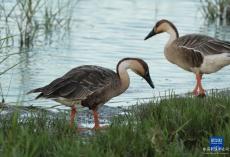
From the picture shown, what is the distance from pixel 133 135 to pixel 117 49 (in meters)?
9.35

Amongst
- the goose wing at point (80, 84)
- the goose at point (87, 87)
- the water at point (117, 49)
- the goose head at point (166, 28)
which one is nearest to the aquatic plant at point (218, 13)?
the water at point (117, 49)

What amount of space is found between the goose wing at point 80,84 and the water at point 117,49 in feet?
1.58

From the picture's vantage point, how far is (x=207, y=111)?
683 centimetres

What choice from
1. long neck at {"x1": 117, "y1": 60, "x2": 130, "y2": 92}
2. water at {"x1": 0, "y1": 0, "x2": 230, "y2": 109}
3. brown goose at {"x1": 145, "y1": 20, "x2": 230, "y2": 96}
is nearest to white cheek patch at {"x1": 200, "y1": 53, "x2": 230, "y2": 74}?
brown goose at {"x1": 145, "y1": 20, "x2": 230, "y2": 96}

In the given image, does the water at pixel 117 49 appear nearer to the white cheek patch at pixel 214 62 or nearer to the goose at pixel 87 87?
the goose at pixel 87 87

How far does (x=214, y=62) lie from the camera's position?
10.1 meters

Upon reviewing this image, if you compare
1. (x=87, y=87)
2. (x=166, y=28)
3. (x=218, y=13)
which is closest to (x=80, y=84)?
(x=87, y=87)

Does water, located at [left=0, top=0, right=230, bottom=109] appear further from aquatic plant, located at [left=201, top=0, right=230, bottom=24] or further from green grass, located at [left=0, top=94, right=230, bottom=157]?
green grass, located at [left=0, top=94, right=230, bottom=157]

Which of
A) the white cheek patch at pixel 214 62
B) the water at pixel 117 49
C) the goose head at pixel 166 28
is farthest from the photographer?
the water at pixel 117 49

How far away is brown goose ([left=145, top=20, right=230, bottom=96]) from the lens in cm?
1006

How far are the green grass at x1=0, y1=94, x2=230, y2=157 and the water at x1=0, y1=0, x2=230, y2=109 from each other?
160 centimetres

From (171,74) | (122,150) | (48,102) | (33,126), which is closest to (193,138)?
(122,150)

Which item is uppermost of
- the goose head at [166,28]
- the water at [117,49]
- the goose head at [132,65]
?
the goose head at [166,28]

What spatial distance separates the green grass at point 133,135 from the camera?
5312mm
